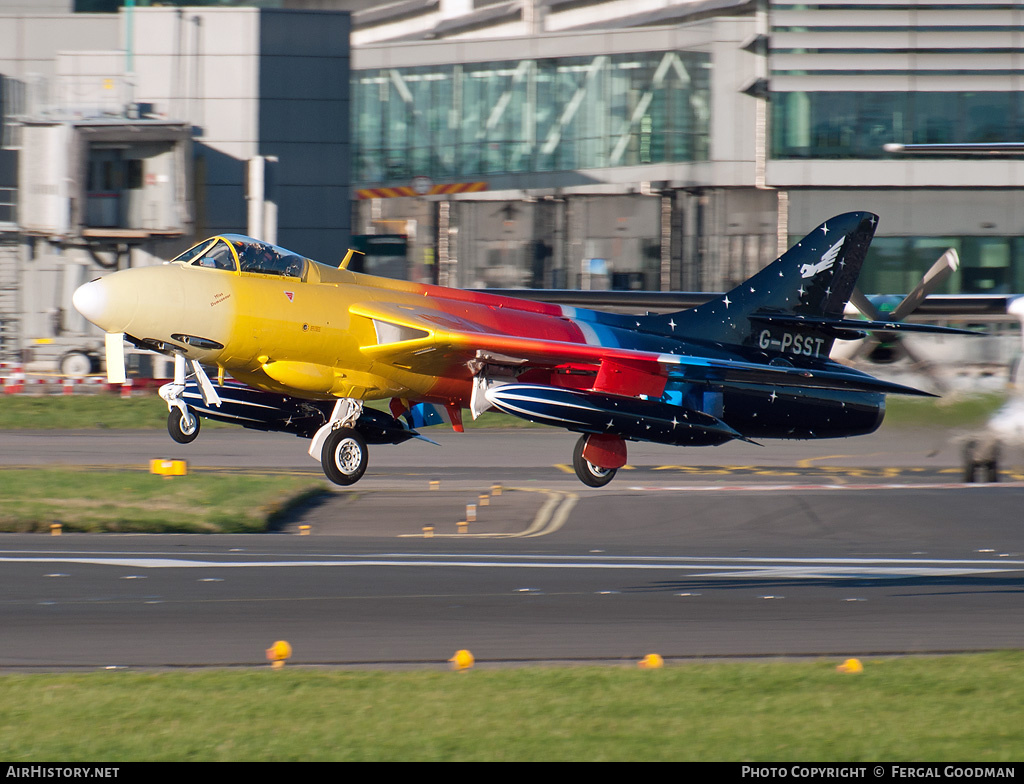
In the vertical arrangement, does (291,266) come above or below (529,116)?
below

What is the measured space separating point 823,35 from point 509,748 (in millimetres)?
45452

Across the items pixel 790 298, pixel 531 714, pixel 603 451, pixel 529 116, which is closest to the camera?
pixel 531 714

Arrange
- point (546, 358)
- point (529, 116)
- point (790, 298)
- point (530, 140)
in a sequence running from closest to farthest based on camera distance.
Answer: point (546, 358), point (790, 298), point (529, 116), point (530, 140)

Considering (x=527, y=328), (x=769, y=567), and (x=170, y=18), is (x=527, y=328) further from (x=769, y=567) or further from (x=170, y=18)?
(x=170, y=18)

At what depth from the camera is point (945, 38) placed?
50.3 meters

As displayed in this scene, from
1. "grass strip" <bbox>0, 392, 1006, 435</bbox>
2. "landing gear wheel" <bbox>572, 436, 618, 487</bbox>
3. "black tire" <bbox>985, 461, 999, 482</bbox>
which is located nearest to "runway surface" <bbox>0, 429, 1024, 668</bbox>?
"black tire" <bbox>985, 461, 999, 482</bbox>

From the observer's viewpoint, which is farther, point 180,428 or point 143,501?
point 143,501

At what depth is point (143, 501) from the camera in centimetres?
2684

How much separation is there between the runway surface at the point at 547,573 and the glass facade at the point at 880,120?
69.2ft

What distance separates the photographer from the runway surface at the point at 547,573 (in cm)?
1566

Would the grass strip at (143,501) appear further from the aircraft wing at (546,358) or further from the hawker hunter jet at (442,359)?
the aircraft wing at (546,358)

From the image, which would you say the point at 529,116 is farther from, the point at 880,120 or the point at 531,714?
the point at 531,714

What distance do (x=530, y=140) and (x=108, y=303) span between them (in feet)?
144

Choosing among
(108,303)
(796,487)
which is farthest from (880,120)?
(108,303)
